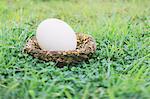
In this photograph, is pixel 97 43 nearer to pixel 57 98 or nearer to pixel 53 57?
pixel 53 57

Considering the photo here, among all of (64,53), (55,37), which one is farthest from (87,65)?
(55,37)

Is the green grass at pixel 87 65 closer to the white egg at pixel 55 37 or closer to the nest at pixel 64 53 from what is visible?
the nest at pixel 64 53

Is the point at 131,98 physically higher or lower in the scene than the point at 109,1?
lower

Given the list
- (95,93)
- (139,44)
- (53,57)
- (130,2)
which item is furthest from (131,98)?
Answer: (130,2)

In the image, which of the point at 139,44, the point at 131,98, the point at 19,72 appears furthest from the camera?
the point at 139,44

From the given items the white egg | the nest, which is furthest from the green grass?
the white egg

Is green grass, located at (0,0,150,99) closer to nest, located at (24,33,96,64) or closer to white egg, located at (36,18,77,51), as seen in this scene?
nest, located at (24,33,96,64)

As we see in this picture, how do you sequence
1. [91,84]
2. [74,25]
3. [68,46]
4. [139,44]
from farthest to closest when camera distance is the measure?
1. [74,25]
2. [139,44]
3. [68,46]
4. [91,84]

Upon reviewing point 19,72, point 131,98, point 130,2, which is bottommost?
point 131,98
